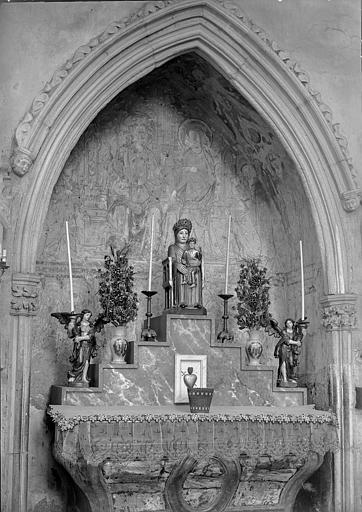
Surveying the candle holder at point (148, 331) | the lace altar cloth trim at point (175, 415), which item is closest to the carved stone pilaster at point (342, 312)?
the lace altar cloth trim at point (175, 415)

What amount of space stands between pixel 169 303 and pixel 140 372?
91 centimetres

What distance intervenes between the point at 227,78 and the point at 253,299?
2.60 meters

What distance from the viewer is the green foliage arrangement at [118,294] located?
9539mm

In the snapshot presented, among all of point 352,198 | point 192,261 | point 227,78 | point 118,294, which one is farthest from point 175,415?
point 227,78

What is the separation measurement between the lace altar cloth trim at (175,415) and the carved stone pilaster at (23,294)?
1.05 metres

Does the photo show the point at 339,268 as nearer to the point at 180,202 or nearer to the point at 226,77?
the point at 180,202

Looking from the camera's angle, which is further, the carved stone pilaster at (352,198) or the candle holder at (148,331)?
the carved stone pilaster at (352,198)

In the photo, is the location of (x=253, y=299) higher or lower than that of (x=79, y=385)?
higher

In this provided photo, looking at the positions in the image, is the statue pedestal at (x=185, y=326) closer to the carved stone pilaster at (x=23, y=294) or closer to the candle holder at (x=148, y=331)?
the candle holder at (x=148, y=331)

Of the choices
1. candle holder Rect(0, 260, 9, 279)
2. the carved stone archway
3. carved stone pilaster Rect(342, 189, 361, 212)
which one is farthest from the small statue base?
carved stone pilaster Rect(342, 189, 361, 212)

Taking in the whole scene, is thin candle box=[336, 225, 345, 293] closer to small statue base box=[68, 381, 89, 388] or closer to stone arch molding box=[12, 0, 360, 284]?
stone arch molding box=[12, 0, 360, 284]

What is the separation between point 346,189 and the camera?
10047mm

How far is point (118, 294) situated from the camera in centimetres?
957

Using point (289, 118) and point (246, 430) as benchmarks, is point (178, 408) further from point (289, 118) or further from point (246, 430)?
point (289, 118)
